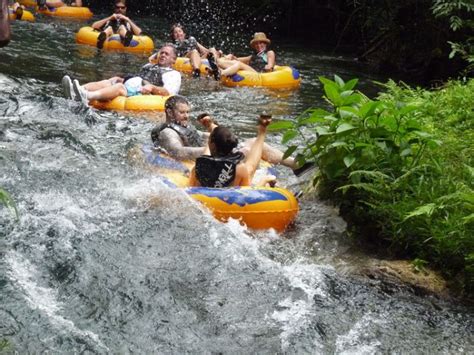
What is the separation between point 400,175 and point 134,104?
4.46 meters

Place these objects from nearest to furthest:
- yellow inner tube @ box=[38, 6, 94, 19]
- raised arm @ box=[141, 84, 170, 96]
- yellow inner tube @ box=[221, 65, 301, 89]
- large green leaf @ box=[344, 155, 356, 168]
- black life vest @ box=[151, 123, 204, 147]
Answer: large green leaf @ box=[344, 155, 356, 168] → black life vest @ box=[151, 123, 204, 147] → raised arm @ box=[141, 84, 170, 96] → yellow inner tube @ box=[221, 65, 301, 89] → yellow inner tube @ box=[38, 6, 94, 19]

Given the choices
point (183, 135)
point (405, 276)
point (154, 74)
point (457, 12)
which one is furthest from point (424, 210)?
point (457, 12)

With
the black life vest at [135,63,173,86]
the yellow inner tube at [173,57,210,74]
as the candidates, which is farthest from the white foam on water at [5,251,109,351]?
the yellow inner tube at [173,57,210,74]

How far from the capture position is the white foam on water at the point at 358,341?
152 inches

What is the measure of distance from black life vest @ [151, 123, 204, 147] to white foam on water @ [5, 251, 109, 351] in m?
2.26

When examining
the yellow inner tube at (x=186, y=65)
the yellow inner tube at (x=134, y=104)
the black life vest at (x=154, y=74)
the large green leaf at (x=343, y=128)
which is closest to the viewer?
the large green leaf at (x=343, y=128)

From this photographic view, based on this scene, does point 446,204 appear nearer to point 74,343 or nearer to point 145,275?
point 145,275

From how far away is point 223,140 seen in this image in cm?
539

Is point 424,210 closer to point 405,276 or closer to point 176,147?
point 405,276

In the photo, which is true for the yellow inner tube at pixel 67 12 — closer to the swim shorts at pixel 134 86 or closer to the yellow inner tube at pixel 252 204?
the swim shorts at pixel 134 86

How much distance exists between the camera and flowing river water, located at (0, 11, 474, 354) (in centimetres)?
384

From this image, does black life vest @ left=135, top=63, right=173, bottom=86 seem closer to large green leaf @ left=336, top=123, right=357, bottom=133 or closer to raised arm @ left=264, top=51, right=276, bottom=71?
raised arm @ left=264, top=51, right=276, bottom=71

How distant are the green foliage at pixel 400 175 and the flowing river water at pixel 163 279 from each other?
0.31 metres

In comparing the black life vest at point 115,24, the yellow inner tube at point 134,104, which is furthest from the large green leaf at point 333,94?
the black life vest at point 115,24
